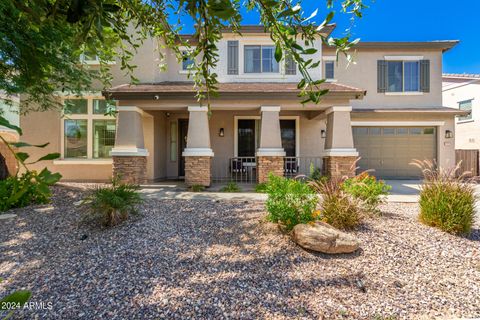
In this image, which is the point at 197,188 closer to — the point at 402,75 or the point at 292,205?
the point at 292,205

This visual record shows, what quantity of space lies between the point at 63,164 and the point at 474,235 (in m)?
12.4

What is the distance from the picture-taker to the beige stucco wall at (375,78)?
12664 millimetres

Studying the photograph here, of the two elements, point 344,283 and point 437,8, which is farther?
point 437,8

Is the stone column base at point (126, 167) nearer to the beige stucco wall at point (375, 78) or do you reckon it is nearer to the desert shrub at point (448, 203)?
the desert shrub at point (448, 203)

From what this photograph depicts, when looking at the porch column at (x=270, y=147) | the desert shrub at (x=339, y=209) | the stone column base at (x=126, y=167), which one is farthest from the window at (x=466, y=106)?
the stone column base at (x=126, y=167)

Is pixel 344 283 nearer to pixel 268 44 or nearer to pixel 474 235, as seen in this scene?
pixel 474 235

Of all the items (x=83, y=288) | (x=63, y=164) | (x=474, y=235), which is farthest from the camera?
(x=63, y=164)

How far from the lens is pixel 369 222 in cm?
489

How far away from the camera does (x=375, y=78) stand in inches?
507

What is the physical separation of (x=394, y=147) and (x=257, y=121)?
21.9ft

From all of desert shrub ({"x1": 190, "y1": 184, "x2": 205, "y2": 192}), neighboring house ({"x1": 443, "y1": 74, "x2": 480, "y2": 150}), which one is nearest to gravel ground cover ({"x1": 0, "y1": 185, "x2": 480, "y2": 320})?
desert shrub ({"x1": 190, "y1": 184, "x2": 205, "y2": 192})

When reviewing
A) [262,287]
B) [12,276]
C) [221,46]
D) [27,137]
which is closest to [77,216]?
[12,276]

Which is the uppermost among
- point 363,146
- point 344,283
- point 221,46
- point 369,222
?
point 221,46

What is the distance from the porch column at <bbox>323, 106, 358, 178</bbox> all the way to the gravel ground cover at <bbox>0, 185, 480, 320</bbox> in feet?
12.2
